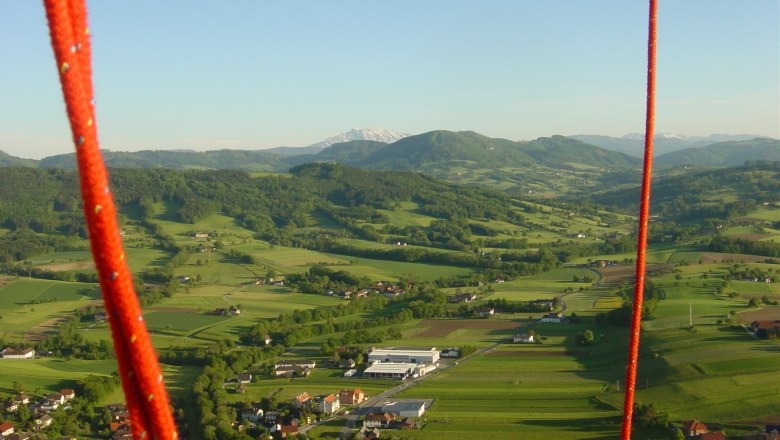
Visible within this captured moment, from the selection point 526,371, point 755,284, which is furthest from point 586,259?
point 526,371

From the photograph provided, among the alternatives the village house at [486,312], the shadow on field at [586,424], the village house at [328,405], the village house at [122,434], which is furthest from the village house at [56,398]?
the village house at [486,312]

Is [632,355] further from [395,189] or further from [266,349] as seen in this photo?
[395,189]

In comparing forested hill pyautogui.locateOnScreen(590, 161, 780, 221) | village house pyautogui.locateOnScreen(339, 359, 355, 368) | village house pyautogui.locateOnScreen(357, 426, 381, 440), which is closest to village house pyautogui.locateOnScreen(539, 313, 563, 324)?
village house pyautogui.locateOnScreen(339, 359, 355, 368)

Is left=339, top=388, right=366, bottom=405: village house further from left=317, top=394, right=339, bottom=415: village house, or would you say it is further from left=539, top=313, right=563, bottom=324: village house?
left=539, top=313, right=563, bottom=324: village house

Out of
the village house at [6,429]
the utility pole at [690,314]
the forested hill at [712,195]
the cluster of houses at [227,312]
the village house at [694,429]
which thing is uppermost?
the forested hill at [712,195]

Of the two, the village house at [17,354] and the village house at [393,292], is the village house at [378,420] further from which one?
the village house at [393,292]

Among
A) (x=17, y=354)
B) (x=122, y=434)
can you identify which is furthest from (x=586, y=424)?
(x=17, y=354)

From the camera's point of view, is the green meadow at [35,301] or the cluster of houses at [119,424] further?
the green meadow at [35,301]
